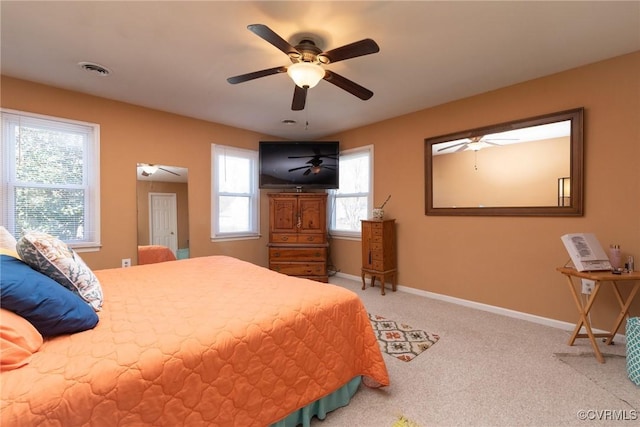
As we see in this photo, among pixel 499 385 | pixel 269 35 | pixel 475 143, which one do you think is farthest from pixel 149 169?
pixel 499 385

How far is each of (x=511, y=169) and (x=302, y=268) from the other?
299 cm

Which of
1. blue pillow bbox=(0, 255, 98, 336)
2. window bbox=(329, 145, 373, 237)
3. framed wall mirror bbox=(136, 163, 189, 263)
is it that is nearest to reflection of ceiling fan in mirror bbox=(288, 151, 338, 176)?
window bbox=(329, 145, 373, 237)

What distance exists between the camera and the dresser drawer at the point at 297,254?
4.33 meters

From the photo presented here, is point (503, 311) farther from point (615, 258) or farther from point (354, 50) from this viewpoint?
point (354, 50)

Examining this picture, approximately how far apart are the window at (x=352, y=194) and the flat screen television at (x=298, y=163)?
0.32 meters

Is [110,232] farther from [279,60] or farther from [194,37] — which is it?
[279,60]

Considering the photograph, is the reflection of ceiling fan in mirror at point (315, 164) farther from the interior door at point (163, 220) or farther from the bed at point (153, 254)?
the bed at point (153, 254)

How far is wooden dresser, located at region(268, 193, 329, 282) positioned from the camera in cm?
432

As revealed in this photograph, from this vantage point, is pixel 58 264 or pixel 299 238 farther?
pixel 299 238

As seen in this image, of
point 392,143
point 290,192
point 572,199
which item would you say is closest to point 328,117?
point 392,143

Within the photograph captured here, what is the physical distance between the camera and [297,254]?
434 cm

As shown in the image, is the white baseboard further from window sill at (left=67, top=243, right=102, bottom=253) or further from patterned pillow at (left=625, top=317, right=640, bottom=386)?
window sill at (left=67, top=243, right=102, bottom=253)

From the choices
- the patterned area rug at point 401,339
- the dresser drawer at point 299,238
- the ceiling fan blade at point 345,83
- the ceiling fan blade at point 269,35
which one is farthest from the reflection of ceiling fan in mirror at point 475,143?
the ceiling fan blade at point 269,35

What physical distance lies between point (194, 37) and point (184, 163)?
2085 mm
